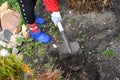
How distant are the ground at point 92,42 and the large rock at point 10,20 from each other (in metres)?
0.55

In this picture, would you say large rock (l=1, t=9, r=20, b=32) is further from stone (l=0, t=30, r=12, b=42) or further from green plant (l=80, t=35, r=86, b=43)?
green plant (l=80, t=35, r=86, b=43)

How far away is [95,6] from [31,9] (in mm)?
909

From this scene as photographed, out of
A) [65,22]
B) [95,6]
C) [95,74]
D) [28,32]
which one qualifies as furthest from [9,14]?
[95,74]

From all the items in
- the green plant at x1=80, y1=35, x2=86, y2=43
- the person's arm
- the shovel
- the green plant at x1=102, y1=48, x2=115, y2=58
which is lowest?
the green plant at x1=102, y1=48, x2=115, y2=58

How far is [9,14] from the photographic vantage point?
5.07 meters

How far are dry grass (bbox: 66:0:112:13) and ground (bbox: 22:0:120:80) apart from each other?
6 centimetres

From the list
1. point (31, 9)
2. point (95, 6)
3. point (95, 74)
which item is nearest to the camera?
point (95, 74)

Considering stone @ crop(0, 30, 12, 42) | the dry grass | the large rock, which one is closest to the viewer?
the dry grass

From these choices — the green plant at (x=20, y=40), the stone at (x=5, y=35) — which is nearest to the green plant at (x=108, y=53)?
the green plant at (x=20, y=40)

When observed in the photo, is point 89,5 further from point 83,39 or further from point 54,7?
point 54,7

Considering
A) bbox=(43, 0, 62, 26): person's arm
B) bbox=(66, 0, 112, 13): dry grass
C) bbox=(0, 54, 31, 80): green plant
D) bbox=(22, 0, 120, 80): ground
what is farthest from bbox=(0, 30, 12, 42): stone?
bbox=(0, 54, 31, 80): green plant

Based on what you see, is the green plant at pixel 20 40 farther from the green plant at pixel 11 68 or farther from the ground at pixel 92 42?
the green plant at pixel 11 68

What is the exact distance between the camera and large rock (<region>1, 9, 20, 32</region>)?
5004 millimetres

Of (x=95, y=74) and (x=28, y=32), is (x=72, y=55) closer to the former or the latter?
(x=95, y=74)
